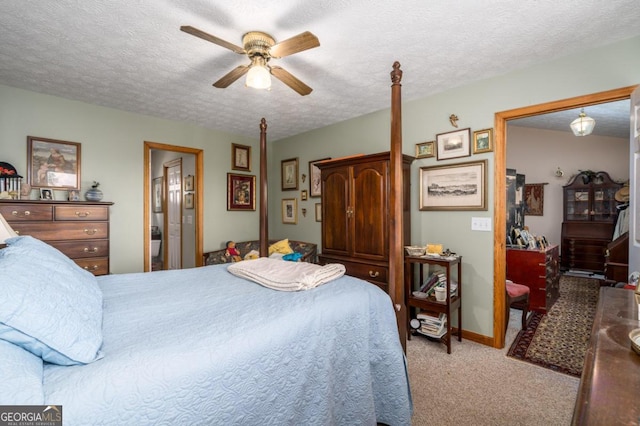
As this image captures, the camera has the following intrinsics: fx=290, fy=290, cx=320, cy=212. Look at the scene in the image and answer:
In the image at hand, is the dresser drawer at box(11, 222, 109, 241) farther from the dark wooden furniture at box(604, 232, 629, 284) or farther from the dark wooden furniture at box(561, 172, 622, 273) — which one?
the dark wooden furniture at box(561, 172, 622, 273)

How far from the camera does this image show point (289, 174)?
500 cm

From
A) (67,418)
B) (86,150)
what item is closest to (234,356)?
(67,418)

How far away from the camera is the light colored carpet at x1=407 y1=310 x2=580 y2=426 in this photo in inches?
72.7

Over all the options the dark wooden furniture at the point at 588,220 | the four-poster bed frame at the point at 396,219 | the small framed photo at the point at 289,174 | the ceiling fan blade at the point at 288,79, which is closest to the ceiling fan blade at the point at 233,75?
the ceiling fan blade at the point at 288,79

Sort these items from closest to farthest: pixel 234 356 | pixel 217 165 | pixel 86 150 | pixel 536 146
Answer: pixel 234 356
pixel 86 150
pixel 217 165
pixel 536 146

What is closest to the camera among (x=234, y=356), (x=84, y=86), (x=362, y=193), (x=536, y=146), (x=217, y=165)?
(x=234, y=356)

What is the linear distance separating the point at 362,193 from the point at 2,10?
3.01m

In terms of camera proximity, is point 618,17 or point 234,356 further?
point 618,17

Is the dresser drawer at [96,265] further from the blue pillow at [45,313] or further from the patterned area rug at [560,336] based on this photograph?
the patterned area rug at [560,336]

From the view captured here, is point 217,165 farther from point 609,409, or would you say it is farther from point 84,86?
point 609,409

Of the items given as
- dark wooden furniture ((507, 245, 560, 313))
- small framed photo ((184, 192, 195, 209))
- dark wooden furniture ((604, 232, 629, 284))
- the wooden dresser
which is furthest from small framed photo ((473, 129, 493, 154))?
small framed photo ((184, 192, 195, 209))

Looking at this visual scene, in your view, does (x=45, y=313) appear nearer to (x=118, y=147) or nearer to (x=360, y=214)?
(x=360, y=214)

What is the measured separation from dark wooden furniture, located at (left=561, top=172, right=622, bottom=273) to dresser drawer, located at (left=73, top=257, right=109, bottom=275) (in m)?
7.81

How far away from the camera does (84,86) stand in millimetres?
2955
